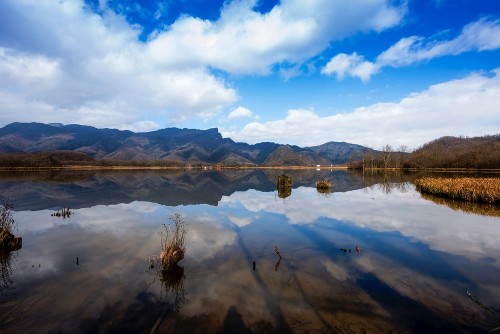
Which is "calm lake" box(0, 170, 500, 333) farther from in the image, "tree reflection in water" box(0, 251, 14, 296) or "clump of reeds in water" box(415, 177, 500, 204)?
"clump of reeds in water" box(415, 177, 500, 204)

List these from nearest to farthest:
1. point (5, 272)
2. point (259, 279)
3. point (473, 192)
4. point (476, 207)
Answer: point (259, 279) → point (5, 272) → point (476, 207) → point (473, 192)

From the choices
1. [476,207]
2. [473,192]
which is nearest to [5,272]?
[476,207]

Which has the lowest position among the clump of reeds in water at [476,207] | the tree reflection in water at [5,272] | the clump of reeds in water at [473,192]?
the clump of reeds in water at [476,207]

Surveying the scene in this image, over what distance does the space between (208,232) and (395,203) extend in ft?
79.3

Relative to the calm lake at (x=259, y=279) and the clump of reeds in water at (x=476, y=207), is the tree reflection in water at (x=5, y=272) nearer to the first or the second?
the calm lake at (x=259, y=279)

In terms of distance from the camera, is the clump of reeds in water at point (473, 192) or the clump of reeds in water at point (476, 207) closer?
the clump of reeds in water at point (476, 207)

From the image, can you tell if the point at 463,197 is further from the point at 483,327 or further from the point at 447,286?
the point at 483,327

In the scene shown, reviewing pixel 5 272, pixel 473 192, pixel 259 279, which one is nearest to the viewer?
pixel 259 279

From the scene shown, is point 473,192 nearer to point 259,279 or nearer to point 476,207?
point 476,207

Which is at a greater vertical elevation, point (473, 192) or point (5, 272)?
point (473, 192)

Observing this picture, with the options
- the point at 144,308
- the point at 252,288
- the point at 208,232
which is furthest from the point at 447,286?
the point at 208,232

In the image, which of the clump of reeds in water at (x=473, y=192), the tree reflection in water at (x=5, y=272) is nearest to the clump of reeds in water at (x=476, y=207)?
the clump of reeds in water at (x=473, y=192)

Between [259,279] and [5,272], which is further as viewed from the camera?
[5,272]

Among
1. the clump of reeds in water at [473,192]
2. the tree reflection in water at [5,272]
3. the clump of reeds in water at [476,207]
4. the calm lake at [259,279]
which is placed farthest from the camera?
the clump of reeds in water at [473,192]
